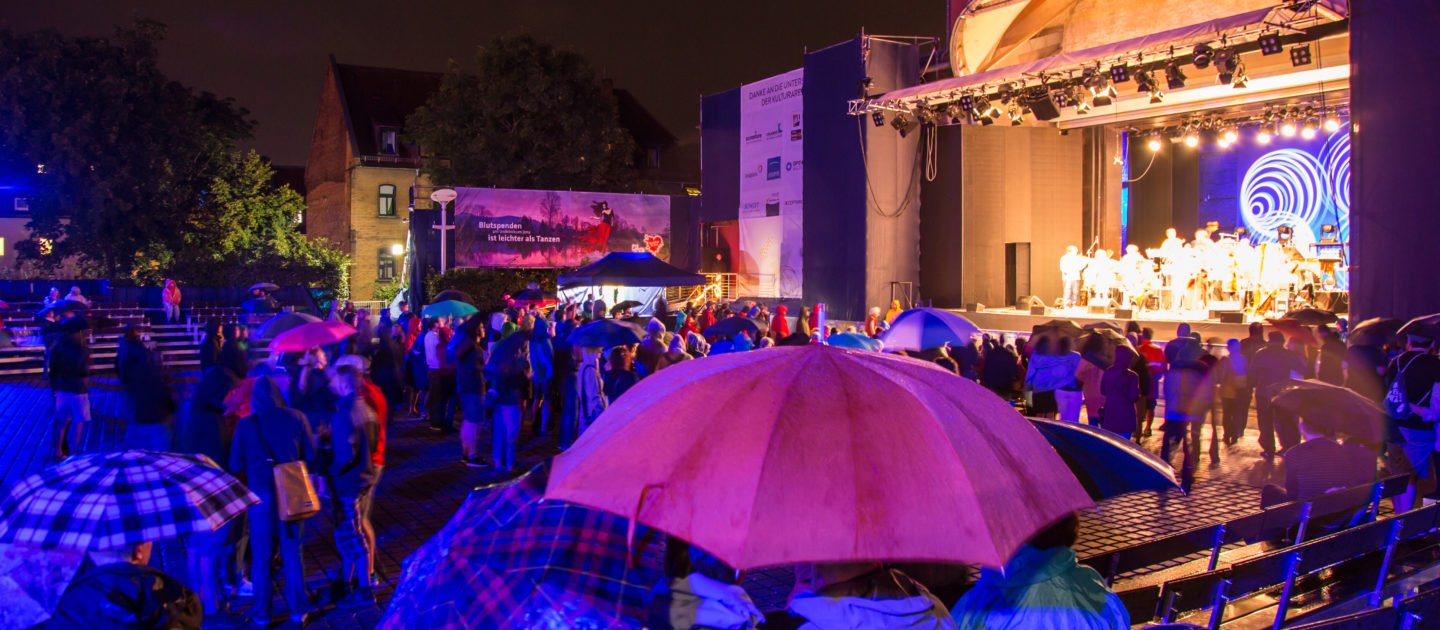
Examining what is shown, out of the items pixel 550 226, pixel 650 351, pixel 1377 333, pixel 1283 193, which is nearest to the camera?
pixel 1377 333

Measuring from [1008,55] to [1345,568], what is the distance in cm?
1665

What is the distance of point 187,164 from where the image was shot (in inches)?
1334

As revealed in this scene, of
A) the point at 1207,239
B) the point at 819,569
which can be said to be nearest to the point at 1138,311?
the point at 1207,239

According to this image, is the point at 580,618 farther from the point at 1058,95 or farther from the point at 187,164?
the point at 187,164

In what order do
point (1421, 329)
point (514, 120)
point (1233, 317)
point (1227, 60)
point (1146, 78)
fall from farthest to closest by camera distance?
point (514, 120), point (1233, 317), point (1146, 78), point (1227, 60), point (1421, 329)

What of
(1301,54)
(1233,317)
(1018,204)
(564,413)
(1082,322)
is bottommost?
(564,413)

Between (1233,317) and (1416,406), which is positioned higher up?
(1233,317)

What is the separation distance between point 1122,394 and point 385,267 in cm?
4069

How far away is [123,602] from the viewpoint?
2.80 meters

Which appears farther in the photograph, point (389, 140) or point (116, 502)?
point (389, 140)

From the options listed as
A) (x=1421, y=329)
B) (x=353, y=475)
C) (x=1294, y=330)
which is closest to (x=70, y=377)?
(x=353, y=475)

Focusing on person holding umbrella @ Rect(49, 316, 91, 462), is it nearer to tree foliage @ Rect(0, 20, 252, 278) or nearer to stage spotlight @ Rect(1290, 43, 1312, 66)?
stage spotlight @ Rect(1290, 43, 1312, 66)

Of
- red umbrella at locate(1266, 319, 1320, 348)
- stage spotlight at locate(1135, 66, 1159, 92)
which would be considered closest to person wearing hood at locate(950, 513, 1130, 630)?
red umbrella at locate(1266, 319, 1320, 348)

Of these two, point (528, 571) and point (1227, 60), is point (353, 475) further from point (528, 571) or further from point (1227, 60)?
point (1227, 60)
